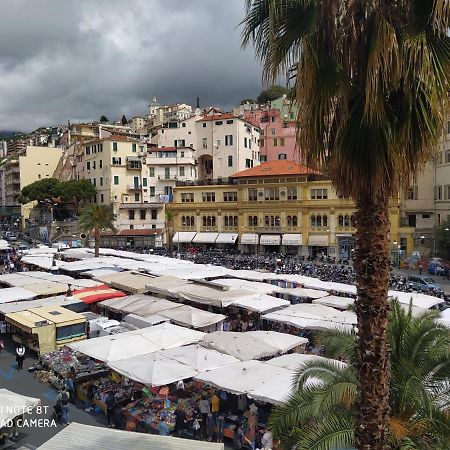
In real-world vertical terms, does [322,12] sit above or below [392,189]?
above

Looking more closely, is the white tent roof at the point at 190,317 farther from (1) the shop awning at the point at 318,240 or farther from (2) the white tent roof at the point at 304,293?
(1) the shop awning at the point at 318,240

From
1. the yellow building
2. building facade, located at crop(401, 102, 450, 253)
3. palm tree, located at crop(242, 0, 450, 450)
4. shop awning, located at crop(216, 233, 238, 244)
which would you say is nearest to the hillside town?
palm tree, located at crop(242, 0, 450, 450)

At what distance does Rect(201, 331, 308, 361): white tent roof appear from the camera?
1421 centimetres

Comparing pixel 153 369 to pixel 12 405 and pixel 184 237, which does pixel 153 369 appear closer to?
pixel 12 405

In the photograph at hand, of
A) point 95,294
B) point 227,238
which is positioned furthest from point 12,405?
point 227,238

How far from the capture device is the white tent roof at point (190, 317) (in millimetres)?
18203

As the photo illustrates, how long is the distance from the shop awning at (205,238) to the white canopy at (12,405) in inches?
1779

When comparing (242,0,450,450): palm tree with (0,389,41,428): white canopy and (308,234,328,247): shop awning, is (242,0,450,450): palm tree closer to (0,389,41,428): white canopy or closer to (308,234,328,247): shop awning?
(0,389,41,428): white canopy

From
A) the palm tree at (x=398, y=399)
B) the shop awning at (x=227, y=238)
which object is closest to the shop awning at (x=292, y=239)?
the shop awning at (x=227, y=238)

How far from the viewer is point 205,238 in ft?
188

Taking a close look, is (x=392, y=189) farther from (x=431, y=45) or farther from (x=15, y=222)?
(x=15, y=222)

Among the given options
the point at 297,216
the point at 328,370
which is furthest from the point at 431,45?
the point at 297,216

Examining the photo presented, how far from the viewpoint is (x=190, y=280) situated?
26031 millimetres

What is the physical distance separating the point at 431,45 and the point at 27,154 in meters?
98.6
